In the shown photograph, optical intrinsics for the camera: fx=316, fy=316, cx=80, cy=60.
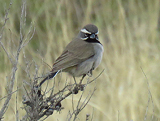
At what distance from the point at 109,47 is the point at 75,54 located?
3.81 meters

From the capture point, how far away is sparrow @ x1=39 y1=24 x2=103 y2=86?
4480 mm

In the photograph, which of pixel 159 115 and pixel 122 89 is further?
pixel 122 89

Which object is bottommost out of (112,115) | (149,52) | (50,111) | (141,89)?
(50,111)

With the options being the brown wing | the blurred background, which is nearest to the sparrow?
the brown wing

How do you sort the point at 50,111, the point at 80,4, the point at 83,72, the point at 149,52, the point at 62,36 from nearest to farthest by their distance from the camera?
the point at 50,111
the point at 83,72
the point at 149,52
the point at 62,36
the point at 80,4

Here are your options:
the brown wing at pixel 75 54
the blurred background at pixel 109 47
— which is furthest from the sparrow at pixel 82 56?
the blurred background at pixel 109 47

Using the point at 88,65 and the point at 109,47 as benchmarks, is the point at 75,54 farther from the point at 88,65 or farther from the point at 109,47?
the point at 109,47

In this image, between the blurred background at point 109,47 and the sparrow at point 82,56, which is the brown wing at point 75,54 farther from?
the blurred background at point 109,47

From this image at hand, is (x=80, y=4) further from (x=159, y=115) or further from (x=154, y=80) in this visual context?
(x=159, y=115)

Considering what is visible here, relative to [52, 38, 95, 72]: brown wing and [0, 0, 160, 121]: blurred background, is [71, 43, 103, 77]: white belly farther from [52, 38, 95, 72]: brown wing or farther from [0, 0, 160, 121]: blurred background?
[0, 0, 160, 121]: blurred background

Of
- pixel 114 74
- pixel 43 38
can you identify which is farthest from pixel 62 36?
pixel 114 74

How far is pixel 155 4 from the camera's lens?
346 inches

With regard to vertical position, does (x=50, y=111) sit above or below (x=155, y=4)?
below

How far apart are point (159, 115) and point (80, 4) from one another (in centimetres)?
418
